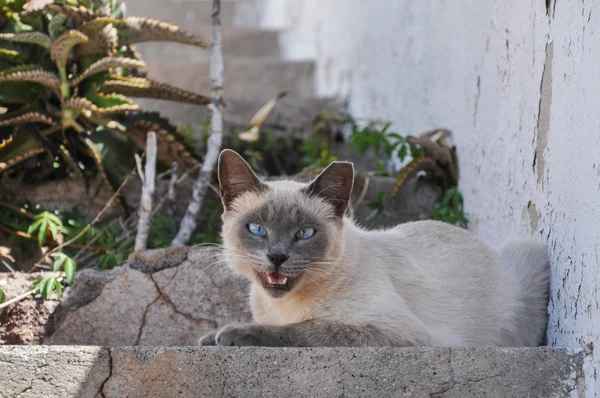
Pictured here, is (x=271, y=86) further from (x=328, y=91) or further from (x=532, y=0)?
(x=532, y=0)

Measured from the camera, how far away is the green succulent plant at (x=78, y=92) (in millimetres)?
3957

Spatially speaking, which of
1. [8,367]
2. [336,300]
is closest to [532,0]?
[336,300]

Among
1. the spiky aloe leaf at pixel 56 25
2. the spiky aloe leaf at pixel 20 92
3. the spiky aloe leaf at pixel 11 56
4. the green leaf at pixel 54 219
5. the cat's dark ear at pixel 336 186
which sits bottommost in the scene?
the green leaf at pixel 54 219

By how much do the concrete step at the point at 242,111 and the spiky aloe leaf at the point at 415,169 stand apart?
75.0 inches

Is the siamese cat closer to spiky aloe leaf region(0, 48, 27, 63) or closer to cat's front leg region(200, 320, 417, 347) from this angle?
cat's front leg region(200, 320, 417, 347)

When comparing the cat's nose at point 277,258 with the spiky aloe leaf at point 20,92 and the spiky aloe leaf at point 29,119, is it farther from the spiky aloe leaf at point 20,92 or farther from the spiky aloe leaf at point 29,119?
the spiky aloe leaf at point 20,92

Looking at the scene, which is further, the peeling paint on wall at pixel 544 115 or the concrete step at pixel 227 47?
the concrete step at pixel 227 47

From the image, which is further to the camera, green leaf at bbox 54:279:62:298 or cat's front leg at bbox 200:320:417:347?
green leaf at bbox 54:279:62:298

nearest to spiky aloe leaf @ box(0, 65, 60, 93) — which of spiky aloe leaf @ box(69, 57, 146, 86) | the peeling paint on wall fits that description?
spiky aloe leaf @ box(69, 57, 146, 86)

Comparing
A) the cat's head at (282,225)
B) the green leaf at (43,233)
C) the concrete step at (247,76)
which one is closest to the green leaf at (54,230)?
the green leaf at (43,233)

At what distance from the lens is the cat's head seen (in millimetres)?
2680

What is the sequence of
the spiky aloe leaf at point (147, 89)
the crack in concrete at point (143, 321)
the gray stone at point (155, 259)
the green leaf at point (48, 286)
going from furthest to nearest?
the spiky aloe leaf at point (147, 89), the gray stone at point (155, 259), the crack in concrete at point (143, 321), the green leaf at point (48, 286)

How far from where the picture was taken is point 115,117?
4.24 metres

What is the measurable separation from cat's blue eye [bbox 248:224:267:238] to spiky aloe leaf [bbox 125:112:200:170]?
160cm
